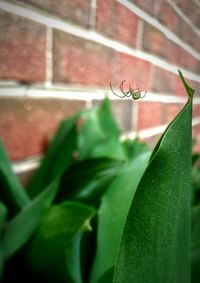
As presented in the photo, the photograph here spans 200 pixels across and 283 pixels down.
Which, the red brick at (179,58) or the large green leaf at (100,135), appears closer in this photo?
the red brick at (179,58)

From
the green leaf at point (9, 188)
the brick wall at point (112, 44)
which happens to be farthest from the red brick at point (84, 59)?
the green leaf at point (9, 188)

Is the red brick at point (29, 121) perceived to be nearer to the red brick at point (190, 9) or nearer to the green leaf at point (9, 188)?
the green leaf at point (9, 188)

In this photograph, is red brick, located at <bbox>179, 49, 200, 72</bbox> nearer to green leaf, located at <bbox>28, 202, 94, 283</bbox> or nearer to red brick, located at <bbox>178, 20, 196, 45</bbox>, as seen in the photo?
red brick, located at <bbox>178, 20, 196, 45</bbox>

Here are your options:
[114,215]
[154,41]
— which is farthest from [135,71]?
[114,215]

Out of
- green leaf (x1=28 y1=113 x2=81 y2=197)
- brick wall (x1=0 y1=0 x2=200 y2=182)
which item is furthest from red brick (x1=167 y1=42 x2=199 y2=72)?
green leaf (x1=28 y1=113 x2=81 y2=197)

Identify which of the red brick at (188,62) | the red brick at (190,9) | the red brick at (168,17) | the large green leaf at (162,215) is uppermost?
the red brick at (190,9)

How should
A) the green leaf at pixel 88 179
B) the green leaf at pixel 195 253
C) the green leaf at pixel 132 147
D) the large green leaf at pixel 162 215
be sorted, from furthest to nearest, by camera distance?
the green leaf at pixel 132 147 < the green leaf at pixel 88 179 < the green leaf at pixel 195 253 < the large green leaf at pixel 162 215
